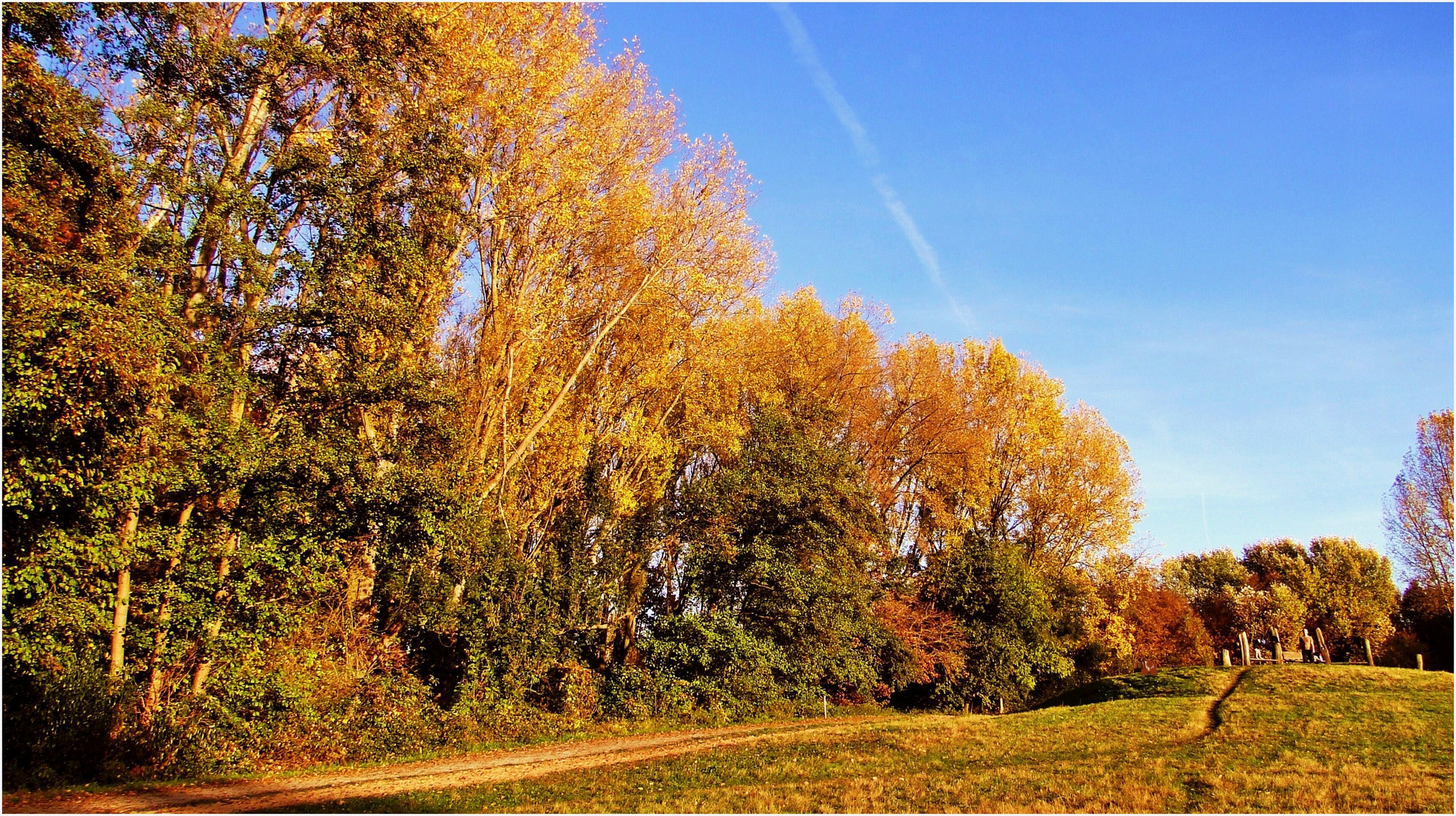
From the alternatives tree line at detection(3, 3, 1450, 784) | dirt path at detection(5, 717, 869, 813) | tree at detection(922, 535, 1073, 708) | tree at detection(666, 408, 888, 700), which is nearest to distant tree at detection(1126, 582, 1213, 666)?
tree at detection(922, 535, 1073, 708)

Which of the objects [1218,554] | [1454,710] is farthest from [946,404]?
[1218,554]

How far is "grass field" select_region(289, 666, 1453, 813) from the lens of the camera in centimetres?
1057

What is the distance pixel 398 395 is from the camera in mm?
15367

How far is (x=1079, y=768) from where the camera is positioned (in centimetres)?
1299

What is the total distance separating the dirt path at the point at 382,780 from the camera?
10.8 metres

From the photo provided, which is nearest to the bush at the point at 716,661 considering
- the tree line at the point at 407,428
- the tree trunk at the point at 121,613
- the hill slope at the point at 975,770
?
the tree line at the point at 407,428

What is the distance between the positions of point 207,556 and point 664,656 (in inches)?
555

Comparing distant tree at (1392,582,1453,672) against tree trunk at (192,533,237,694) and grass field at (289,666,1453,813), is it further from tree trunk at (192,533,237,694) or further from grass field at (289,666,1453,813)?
tree trunk at (192,533,237,694)

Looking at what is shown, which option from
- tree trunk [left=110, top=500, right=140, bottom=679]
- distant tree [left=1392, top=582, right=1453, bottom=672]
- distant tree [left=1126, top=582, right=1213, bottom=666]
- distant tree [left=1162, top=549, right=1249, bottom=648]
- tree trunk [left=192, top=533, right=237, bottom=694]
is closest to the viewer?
tree trunk [left=110, top=500, right=140, bottom=679]

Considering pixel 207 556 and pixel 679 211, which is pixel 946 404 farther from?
pixel 207 556

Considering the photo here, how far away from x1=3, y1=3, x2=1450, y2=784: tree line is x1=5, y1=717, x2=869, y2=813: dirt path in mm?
1199

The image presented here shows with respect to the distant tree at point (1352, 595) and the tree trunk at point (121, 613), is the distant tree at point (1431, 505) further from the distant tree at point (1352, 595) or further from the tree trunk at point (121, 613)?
the tree trunk at point (121, 613)

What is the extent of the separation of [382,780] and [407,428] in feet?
22.1

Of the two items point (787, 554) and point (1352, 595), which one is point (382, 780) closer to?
point (787, 554)
